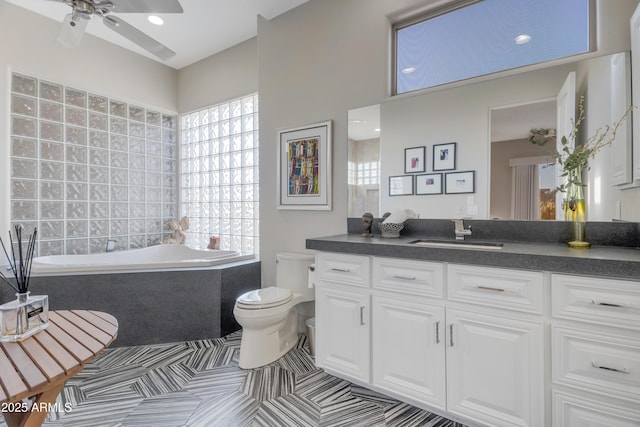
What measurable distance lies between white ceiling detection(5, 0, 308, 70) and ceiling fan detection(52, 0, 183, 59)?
95 cm

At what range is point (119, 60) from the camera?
354 cm

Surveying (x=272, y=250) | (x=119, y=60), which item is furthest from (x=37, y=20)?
(x=272, y=250)

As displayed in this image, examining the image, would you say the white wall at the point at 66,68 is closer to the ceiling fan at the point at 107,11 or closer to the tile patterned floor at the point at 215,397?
the ceiling fan at the point at 107,11

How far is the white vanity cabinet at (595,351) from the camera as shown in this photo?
3.62 feet

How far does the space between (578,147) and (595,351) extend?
3.39 feet

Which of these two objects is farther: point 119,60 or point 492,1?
point 119,60

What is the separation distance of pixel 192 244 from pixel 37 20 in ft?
8.94

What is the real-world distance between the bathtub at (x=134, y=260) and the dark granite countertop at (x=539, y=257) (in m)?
1.59

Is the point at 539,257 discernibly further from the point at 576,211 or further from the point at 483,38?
the point at 483,38

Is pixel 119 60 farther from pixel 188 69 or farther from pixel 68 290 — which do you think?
pixel 68 290

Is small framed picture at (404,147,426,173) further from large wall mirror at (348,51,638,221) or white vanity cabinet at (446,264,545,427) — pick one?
white vanity cabinet at (446,264,545,427)

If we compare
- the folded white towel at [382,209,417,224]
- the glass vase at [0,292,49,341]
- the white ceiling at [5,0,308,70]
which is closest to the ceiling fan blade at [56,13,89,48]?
the white ceiling at [5,0,308,70]

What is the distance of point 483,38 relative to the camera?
209 cm

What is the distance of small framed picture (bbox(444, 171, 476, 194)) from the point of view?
1936 millimetres
